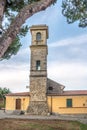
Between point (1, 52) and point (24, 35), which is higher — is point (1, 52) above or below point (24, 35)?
below

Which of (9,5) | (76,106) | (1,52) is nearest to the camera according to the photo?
(1,52)

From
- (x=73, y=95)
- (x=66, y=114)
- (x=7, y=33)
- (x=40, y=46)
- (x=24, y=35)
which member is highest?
(x=40, y=46)

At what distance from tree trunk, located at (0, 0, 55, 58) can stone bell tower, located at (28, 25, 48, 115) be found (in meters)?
33.6

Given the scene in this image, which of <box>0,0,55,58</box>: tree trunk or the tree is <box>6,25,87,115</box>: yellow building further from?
<box>0,0,55,58</box>: tree trunk

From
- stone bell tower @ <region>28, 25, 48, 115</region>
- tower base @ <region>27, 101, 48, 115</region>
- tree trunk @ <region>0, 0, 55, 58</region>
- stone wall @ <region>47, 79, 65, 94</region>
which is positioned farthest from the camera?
stone wall @ <region>47, 79, 65, 94</region>

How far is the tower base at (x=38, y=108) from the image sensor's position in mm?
42312

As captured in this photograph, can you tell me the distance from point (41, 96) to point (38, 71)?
3.60m

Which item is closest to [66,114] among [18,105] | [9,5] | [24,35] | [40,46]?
[18,105]

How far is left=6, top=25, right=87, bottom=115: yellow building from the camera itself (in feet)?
139

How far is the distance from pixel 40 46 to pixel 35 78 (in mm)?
4789

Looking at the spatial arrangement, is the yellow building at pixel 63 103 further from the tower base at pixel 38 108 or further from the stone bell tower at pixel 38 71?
the stone bell tower at pixel 38 71

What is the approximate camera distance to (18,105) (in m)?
44.1

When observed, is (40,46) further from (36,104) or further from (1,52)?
(1,52)

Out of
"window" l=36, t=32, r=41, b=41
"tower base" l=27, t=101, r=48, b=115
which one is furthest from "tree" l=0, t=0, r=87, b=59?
"window" l=36, t=32, r=41, b=41
